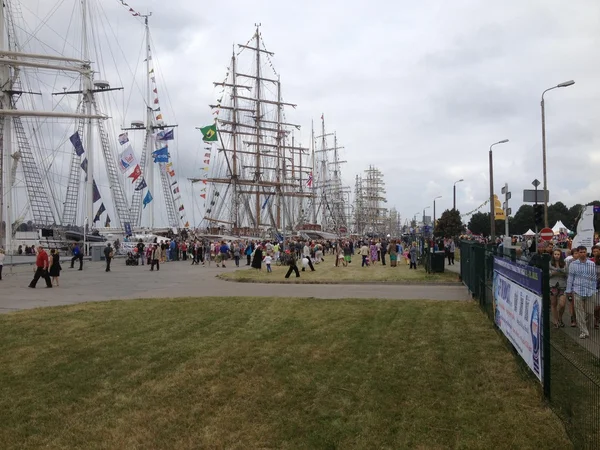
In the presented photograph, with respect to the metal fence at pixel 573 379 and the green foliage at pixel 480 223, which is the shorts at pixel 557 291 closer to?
the metal fence at pixel 573 379

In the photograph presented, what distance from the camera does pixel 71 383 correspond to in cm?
648

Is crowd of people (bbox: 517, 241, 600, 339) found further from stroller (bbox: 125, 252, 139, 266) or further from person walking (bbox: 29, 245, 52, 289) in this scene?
stroller (bbox: 125, 252, 139, 266)

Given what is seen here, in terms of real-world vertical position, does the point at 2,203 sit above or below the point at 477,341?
above

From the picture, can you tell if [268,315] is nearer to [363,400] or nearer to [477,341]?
[477,341]

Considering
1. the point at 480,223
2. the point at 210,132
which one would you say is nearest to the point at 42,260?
the point at 210,132

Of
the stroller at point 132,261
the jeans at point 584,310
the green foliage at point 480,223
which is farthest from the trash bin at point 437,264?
the green foliage at point 480,223

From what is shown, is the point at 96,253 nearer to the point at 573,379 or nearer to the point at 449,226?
the point at 573,379

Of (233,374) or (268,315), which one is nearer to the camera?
(233,374)

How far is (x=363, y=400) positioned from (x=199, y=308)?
6.68 meters

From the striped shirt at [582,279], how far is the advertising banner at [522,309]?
894mm

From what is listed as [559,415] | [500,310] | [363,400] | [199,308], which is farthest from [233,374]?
[199,308]

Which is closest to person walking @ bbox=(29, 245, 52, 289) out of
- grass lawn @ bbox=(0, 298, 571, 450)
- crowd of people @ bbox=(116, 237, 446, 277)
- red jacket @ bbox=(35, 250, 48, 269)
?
red jacket @ bbox=(35, 250, 48, 269)

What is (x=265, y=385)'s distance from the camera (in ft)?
21.1

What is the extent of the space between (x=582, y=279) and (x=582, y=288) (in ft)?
0.88
